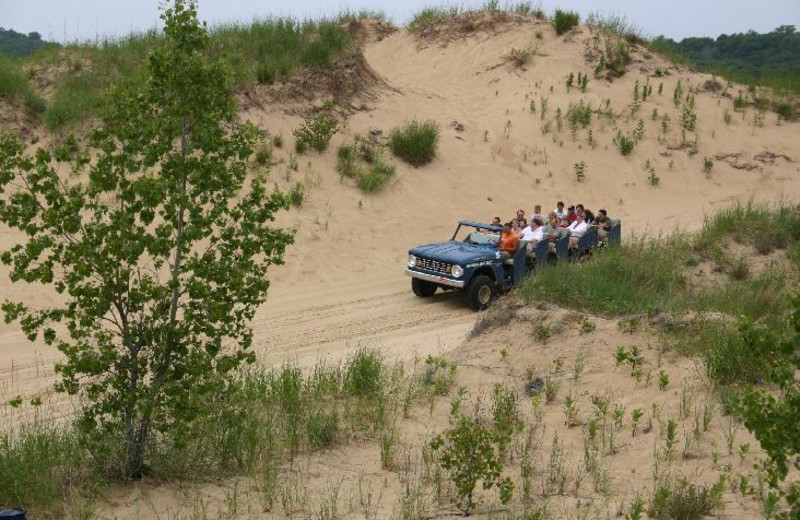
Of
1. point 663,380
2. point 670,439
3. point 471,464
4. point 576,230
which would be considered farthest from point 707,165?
point 471,464

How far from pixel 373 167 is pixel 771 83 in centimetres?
1637

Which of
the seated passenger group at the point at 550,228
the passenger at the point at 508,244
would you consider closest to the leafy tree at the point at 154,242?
the passenger at the point at 508,244

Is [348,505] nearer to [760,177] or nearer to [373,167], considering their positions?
[373,167]

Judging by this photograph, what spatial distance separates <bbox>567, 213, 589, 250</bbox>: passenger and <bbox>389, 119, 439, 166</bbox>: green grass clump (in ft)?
20.7

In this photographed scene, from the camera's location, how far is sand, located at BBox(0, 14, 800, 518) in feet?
37.5

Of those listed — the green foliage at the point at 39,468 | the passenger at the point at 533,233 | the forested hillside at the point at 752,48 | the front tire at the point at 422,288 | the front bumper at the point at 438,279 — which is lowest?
the front tire at the point at 422,288

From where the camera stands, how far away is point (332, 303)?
14969mm

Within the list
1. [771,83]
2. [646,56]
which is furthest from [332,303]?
[771,83]

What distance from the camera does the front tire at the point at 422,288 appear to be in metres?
15.3

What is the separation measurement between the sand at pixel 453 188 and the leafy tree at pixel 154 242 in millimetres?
687

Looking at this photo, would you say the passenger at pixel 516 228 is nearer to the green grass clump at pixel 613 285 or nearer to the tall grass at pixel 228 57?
the green grass clump at pixel 613 285

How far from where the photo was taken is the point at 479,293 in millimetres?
14516

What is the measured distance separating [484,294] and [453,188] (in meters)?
7.92

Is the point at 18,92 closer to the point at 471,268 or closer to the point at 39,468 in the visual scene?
the point at 471,268
